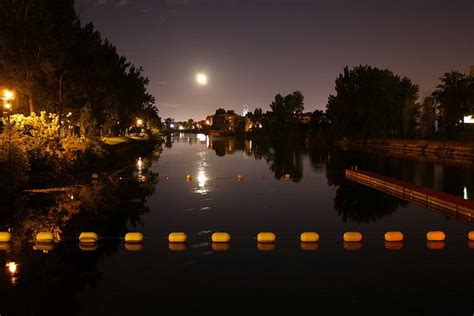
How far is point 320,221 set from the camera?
2142cm

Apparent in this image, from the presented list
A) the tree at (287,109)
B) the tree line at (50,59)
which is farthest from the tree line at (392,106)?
the tree line at (50,59)

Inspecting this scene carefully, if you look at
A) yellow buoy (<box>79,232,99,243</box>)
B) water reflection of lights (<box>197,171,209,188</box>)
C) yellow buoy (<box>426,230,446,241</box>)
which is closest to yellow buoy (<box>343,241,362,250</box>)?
yellow buoy (<box>426,230,446,241</box>)

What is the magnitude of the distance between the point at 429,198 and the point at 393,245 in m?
9.81

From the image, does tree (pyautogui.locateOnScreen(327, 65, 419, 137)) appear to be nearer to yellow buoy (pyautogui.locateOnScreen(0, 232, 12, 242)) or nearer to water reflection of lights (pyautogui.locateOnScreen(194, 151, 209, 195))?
water reflection of lights (pyautogui.locateOnScreen(194, 151, 209, 195))

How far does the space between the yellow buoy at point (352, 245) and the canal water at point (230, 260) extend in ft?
0.53

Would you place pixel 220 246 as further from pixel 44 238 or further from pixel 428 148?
pixel 428 148

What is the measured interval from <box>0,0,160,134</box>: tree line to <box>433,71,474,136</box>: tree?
6253 centimetres

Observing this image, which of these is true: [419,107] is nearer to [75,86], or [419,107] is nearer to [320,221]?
[75,86]

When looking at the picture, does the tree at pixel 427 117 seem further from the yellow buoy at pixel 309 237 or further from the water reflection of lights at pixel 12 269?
the water reflection of lights at pixel 12 269

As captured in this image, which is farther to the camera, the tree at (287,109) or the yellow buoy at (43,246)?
the tree at (287,109)

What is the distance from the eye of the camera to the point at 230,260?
15.1 meters

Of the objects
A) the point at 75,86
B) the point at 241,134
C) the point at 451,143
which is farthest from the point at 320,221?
the point at 241,134

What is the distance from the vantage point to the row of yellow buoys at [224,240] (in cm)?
1669

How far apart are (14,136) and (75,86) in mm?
21540
